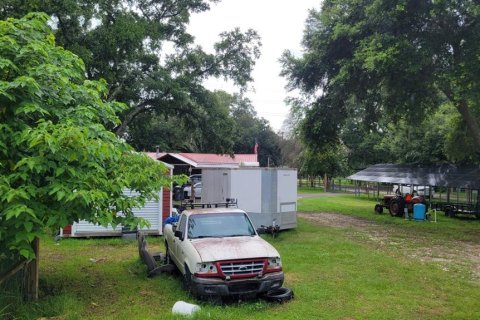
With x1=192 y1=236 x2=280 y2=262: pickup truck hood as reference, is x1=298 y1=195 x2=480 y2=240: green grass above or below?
below

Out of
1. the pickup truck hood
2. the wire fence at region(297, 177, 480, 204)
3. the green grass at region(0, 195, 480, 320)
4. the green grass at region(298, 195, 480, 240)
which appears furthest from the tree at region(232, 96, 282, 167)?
the pickup truck hood

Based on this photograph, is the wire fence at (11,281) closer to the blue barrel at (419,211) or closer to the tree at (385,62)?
the tree at (385,62)

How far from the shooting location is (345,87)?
785 inches

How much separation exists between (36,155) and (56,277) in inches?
171

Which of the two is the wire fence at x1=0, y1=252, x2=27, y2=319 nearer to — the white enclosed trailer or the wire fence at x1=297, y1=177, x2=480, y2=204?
the white enclosed trailer

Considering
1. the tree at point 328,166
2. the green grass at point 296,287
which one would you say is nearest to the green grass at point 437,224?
the green grass at point 296,287

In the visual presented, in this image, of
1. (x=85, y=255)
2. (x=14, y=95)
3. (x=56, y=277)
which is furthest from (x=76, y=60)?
(x=85, y=255)

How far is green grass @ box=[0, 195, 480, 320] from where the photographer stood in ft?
22.6

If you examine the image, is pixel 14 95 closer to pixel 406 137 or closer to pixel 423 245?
pixel 423 245

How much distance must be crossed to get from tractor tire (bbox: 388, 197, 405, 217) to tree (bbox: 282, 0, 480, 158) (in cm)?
420

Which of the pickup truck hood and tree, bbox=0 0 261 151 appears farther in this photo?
tree, bbox=0 0 261 151

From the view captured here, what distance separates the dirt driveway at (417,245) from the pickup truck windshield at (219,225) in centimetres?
539

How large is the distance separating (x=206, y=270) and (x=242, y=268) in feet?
1.99

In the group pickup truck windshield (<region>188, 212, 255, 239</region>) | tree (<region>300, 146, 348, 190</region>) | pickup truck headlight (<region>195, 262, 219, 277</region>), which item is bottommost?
pickup truck headlight (<region>195, 262, 219, 277</region>)
